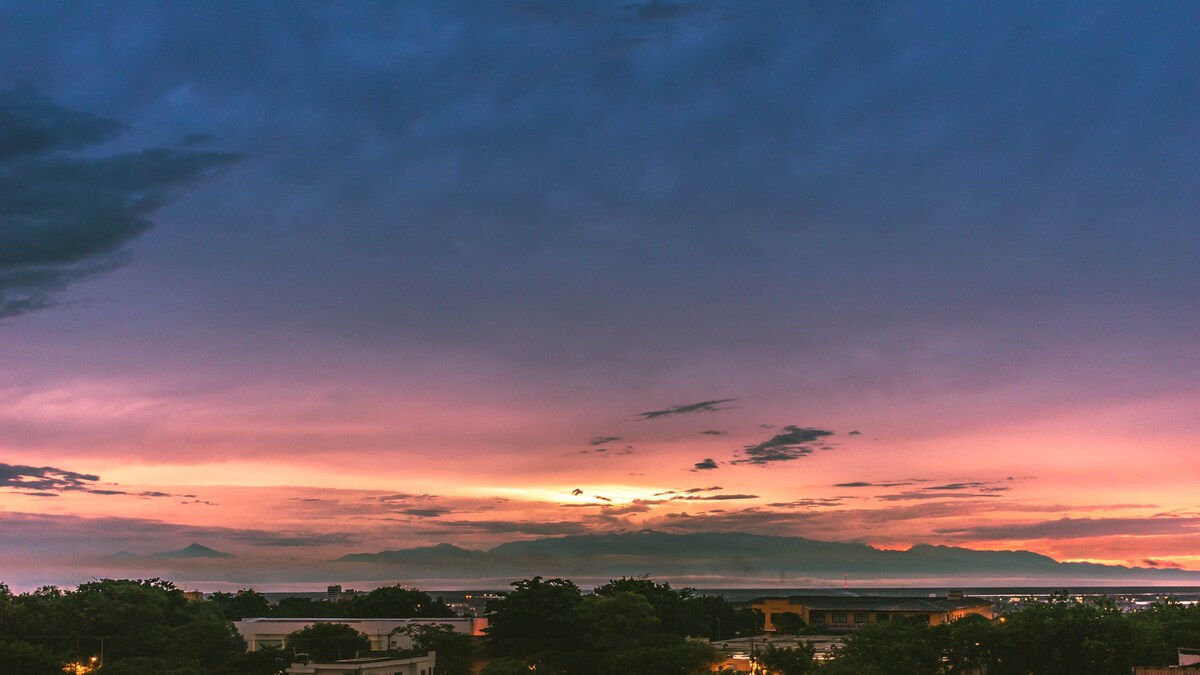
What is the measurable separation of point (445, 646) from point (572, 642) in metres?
10.4

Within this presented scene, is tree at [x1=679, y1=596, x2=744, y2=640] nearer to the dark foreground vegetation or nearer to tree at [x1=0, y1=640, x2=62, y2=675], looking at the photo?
the dark foreground vegetation

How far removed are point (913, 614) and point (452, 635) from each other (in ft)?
217

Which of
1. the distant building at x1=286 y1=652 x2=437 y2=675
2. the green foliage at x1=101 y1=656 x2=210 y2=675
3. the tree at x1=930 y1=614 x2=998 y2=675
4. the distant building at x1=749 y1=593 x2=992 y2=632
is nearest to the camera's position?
the green foliage at x1=101 y1=656 x2=210 y2=675

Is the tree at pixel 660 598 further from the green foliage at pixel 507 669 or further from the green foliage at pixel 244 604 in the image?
the green foliage at pixel 244 604

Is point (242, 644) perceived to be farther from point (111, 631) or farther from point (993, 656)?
point (993, 656)

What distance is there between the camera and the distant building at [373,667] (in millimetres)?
59688

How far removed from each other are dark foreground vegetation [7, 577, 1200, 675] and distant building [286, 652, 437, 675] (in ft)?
8.98

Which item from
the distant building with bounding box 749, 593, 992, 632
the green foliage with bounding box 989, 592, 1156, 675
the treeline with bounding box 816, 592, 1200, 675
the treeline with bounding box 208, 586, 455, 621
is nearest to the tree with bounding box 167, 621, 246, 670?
the treeline with bounding box 208, 586, 455, 621

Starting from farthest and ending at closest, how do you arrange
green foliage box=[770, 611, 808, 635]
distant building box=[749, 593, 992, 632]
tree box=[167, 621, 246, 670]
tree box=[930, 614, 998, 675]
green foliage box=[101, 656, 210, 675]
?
green foliage box=[770, 611, 808, 635] < distant building box=[749, 593, 992, 632] < tree box=[167, 621, 246, 670] < tree box=[930, 614, 998, 675] < green foliage box=[101, 656, 210, 675]

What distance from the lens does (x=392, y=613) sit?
11788 centimetres

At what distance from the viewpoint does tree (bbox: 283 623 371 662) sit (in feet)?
247

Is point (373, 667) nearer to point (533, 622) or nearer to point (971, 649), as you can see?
point (533, 622)

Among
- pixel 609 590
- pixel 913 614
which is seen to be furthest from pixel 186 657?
pixel 913 614

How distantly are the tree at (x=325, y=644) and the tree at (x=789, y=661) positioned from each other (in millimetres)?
31422
